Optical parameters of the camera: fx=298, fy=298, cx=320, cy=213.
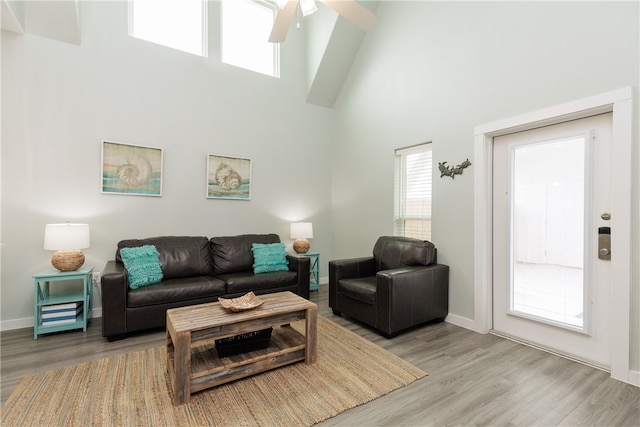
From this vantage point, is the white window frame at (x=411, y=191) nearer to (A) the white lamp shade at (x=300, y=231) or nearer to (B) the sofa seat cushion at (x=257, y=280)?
(A) the white lamp shade at (x=300, y=231)

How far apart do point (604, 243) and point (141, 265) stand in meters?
4.14

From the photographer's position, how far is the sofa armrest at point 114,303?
269 cm

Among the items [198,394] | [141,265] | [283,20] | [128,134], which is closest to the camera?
[198,394]

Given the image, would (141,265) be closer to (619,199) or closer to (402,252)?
(402,252)

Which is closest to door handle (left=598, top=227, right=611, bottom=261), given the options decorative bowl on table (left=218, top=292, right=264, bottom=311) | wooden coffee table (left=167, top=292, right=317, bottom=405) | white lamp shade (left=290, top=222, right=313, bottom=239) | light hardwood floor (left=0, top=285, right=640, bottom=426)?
light hardwood floor (left=0, top=285, right=640, bottom=426)

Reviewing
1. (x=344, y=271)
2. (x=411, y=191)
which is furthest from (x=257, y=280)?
(x=411, y=191)

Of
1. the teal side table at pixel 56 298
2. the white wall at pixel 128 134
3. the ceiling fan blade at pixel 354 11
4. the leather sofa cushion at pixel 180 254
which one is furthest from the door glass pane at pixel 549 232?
the teal side table at pixel 56 298

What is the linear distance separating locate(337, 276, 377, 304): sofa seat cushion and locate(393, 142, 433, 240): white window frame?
950 millimetres

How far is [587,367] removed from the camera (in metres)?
2.35

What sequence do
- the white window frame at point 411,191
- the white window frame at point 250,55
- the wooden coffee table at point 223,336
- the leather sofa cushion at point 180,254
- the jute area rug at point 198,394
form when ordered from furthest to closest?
1. the white window frame at point 250,55
2. the white window frame at point 411,191
3. the leather sofa cushion at point 180,254
4. the wooden coffee table at point 223,336
5. the jute area rug at point 198,394

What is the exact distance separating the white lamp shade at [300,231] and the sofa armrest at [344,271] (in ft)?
3.22

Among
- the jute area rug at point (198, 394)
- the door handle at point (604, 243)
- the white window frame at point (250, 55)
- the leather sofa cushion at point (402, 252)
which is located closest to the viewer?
the jute area rug at point (198, 394)

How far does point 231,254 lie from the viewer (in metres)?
3.85

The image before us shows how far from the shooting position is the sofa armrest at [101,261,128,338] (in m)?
2.69
